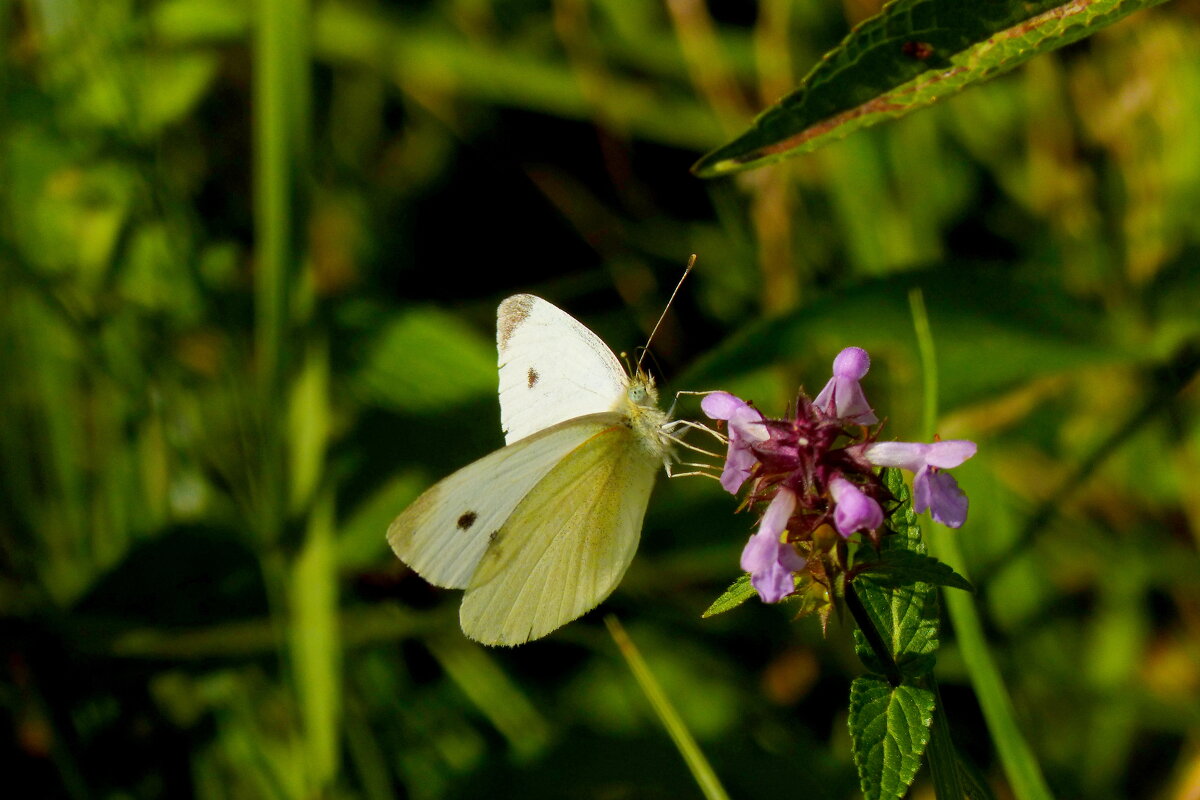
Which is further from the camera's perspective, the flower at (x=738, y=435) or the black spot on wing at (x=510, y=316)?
the black spot on wing at (x=510, y=316)

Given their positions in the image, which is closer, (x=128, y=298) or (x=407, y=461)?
(x=407, y=461)

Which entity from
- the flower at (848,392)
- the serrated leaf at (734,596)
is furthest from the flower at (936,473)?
the serrated leaf at (734,596)

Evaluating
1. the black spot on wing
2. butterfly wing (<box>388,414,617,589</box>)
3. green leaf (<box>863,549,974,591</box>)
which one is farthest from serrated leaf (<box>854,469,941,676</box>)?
the black spot on wing

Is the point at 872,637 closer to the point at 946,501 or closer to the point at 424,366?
the point at 946,501

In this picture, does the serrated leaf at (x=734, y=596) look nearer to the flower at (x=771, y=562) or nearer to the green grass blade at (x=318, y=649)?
the flower at (x=771, y=562)

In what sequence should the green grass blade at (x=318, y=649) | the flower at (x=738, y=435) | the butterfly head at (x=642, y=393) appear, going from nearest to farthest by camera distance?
the flower at (x=738, y=435), the butterfly head at (x=642, y=393), the green grass blade at (x=318, y=649)

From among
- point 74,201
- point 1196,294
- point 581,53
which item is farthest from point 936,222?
point 74,201

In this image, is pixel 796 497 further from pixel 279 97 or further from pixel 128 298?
pixel 128 298
